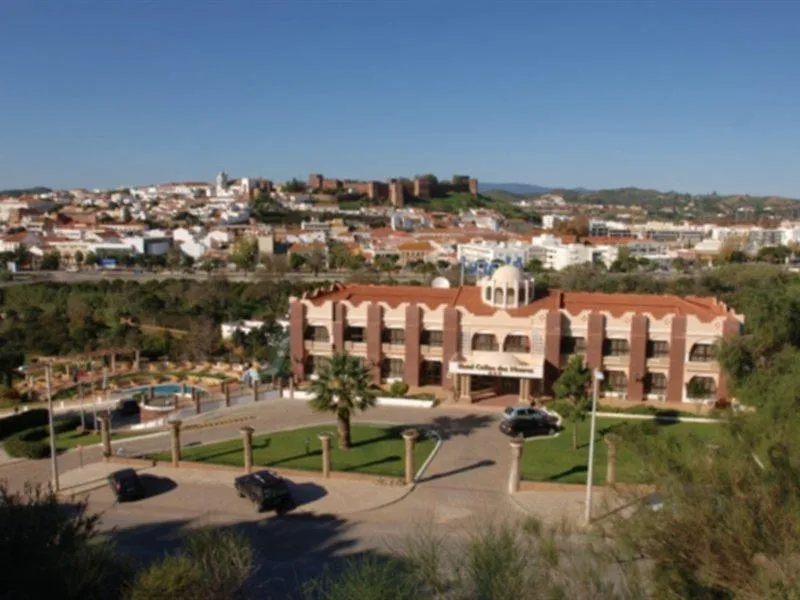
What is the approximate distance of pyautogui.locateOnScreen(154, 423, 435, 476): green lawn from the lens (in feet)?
85.3

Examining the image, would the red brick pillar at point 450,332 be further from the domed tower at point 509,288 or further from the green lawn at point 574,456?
the green lawn at point 574,456

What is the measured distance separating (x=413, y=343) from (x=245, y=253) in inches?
3406

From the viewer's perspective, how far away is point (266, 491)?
22000mm

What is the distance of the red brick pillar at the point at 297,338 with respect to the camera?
39.4 m

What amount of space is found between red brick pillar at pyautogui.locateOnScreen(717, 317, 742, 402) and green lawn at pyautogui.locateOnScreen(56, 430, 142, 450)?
29.3 metres

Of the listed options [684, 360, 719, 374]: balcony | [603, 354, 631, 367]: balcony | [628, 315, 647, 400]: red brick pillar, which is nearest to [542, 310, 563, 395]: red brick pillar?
[603, 354, 631, 367]: balcony

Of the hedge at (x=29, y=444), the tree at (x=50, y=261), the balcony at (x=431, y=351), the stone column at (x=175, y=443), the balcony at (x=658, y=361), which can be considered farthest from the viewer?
the tree at (x=50, y=261)

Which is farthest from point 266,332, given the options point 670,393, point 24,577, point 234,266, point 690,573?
point 234,266

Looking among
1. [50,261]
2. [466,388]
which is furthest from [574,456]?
[50,261]

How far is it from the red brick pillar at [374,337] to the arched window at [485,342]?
18.0 ft

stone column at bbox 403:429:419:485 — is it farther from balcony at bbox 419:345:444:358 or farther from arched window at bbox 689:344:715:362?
arched window at bbox 689:344:715:362

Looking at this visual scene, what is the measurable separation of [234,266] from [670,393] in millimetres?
100156

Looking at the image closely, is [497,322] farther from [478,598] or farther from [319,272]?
[319,272]


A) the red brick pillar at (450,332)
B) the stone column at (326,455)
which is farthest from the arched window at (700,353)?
the stone column at (326,455)
